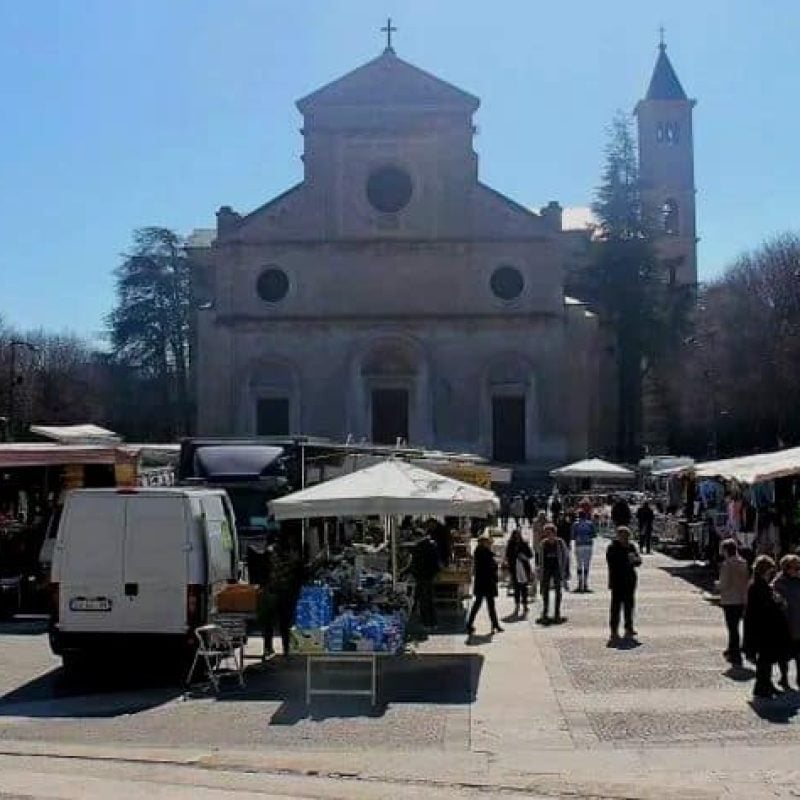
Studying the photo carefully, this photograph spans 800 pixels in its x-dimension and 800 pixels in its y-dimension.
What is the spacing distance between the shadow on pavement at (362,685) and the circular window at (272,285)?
37376 millimetres

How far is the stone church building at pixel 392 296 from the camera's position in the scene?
52.3 m

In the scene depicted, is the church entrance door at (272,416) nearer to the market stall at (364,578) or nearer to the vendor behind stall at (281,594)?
the market stall at (364,578)

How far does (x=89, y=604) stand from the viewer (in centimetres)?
1436

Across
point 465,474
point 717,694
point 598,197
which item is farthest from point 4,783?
point 598,197

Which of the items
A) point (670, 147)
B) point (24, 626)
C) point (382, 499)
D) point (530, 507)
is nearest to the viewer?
point (382, 499)

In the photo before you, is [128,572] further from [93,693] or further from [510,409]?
[510,409]

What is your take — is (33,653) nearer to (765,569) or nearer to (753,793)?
(765,569)

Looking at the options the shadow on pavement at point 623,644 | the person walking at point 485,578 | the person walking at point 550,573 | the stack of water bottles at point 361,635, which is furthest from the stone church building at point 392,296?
the stack of water bottles at point 361,635

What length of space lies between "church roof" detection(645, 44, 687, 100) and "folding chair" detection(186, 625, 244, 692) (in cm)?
8316

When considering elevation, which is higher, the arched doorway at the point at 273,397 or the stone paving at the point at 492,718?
the arched doorway at the point at 273,397

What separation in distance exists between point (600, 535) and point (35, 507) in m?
19.3

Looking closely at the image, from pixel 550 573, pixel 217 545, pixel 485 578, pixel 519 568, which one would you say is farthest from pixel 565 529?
pixel 217 545

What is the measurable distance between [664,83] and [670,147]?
5162mm

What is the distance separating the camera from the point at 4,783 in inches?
366
